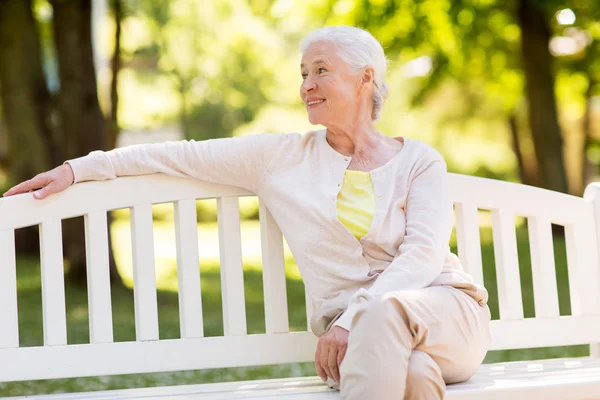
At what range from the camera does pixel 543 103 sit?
12.0m

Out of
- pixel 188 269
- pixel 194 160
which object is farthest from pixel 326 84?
pixel 188 269

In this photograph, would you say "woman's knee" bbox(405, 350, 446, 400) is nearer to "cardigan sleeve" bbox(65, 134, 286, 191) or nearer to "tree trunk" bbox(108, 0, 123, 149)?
"cardigan sleeve" bbox(65, 134, 286, 191)

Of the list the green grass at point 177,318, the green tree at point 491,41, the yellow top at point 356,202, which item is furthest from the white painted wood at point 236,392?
the green tree at point 491,41

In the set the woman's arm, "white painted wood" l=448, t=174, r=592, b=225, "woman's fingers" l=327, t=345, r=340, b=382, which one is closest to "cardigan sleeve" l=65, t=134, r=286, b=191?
the woman's arm

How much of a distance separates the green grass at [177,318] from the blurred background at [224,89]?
0.02 meters

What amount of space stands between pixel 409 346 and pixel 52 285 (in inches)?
49.0

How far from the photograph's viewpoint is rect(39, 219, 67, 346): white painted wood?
305cm

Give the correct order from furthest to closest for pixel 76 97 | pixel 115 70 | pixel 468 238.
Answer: pixel 115 70 < pixel 76 97 < pixel 468 238

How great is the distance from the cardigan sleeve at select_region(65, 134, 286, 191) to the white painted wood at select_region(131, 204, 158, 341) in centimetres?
16

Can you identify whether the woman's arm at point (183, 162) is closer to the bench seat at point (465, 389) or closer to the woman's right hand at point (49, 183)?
the woman's right hand at point (49, 183)

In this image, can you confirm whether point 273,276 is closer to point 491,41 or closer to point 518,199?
point 518,199

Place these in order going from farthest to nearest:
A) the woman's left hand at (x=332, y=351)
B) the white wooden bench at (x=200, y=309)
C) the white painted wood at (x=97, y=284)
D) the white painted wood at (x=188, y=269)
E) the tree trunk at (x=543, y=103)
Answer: the tree trunk at (x=543, y=103), the white painted wood at (x=188, y=269), the white painted wood at (x=97, y=284), the white wooden bench at (x=200, y=309), the woman's left hand at (x=332, y=351)

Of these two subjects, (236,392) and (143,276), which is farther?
(143,276)

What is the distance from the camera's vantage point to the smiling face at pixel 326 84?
3141 millimetres
